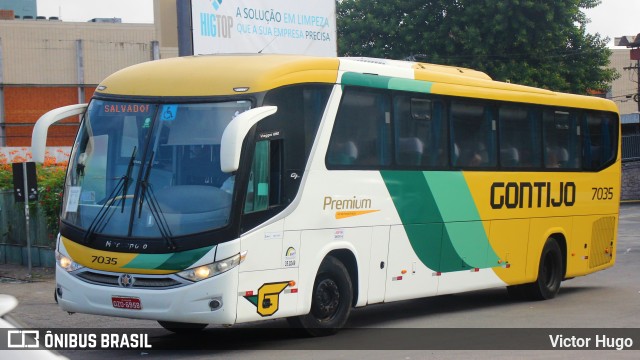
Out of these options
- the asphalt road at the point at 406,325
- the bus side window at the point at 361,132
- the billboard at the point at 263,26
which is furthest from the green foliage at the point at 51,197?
the bus side window at the point at 361,132

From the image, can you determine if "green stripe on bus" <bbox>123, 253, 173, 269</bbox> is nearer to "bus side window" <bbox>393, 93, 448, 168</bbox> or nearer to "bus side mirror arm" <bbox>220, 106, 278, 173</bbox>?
"bus side mirror arm" <bbox>220, 106, 278, 173</bbox>

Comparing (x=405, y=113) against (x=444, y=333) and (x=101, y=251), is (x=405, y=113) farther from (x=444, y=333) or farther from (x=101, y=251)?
(x=101, y=251)

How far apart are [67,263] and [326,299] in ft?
10.1

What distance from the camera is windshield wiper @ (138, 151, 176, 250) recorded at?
10.9m

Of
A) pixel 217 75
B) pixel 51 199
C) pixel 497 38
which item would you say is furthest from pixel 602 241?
pixel 497 38

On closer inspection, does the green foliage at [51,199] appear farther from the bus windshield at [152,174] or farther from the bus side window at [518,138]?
the bus windshield at [152,174]

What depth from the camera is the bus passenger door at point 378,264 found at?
13.2 meters

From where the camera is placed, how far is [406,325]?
13781 millimetres

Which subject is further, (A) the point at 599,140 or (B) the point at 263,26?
(B) the point at 263,26

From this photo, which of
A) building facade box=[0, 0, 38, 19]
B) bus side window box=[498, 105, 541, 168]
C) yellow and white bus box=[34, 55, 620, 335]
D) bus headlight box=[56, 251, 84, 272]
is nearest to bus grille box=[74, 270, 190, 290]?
yellow and white bus box=[34, 55, 620, 335]

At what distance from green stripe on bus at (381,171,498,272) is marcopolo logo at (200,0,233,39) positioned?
25.7ft

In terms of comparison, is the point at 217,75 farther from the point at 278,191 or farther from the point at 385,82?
the point at 385,82

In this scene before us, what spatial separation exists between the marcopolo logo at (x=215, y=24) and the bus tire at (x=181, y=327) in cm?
897

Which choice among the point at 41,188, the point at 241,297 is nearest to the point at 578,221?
the point at 241,297
